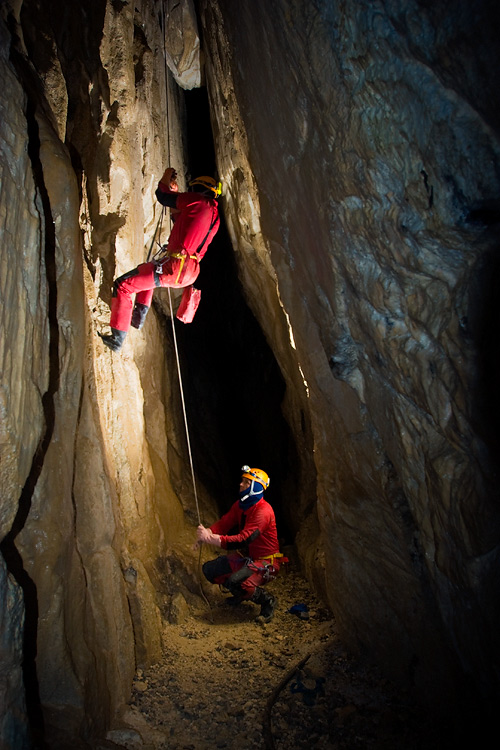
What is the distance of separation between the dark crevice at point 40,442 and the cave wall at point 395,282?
6.21 ft

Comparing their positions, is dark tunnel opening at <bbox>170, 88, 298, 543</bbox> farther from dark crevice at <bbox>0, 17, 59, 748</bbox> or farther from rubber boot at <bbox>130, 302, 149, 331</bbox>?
dark crevice at <bbox>0, 17, 59, 748</bbox>

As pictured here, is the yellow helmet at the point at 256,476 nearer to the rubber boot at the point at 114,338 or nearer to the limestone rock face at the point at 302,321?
the limestone rock face at the point at 302,321

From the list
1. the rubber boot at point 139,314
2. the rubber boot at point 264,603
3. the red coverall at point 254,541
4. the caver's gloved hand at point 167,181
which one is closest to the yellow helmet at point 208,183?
the caver's gloved hand at point 167,181

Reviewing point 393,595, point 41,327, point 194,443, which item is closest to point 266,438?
point 194,443

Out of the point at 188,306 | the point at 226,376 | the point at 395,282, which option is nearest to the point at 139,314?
the point at 188,306

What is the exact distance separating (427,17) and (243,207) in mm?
4200

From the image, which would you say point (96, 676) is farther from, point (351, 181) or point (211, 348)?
point (211, 348)

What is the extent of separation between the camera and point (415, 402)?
2.67 m

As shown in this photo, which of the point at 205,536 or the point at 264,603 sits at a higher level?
the point at 205,536

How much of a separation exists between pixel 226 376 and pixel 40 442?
8712 millimetres

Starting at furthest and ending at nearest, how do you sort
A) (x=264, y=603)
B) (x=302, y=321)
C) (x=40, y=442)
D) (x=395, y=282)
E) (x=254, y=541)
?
(x=254, y=541)
(x=264, y=603)
(x=302, y=321)
(x=40, y=442)
(x=395, y=282)

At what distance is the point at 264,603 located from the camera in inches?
211

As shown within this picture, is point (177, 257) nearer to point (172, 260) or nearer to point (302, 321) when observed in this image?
point (172, 260)

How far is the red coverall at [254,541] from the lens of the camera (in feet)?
18.2
